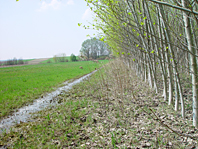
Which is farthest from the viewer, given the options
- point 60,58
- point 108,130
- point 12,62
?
point 60,58

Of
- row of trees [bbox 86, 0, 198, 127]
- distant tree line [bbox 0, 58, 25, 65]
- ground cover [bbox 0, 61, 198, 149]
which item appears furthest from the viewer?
distant tree line [bbox 0, 58, 25, 65]

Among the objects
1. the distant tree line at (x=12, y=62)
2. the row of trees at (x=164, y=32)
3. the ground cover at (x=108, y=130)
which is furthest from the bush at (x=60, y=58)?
the ground cover at (x=108, y=130)

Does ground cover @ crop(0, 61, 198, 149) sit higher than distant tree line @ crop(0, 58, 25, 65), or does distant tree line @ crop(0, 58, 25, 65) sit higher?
distant tree line @ crop(0, 58, 25, 65)

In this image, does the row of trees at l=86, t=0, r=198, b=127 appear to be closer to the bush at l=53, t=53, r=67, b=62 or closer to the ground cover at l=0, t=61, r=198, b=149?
the ground cover at l=0, t=61, r=198, b=149

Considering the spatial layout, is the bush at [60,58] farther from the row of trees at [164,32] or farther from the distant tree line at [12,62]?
the row of trees at [164,32]

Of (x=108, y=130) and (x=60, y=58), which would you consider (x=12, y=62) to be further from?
(x=108, y=130)

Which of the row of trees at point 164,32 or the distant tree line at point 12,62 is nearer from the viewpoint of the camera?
the row of trees at point 164,32

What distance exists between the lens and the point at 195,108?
3.78 metres

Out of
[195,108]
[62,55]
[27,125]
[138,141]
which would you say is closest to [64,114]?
[27,125]

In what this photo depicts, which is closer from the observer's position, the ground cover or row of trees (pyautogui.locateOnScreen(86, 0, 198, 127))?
row of trees (pyautogui.locateOnScreen(86, 0, 198, 127))

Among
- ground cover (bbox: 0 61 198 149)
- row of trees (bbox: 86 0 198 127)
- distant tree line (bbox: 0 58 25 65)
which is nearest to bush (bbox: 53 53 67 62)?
distant tree line (bbox: 0 58 25 65)

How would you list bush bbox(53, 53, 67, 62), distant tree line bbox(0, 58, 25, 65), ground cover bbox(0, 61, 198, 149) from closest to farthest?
ground cover bbox(0, 61, 198, 149) < distant tree line bbox(0, 58, 25, 65) < bush bbox(53, 53, 67, 62)

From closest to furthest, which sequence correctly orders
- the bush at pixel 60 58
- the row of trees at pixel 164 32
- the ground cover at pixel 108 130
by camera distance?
the row of trees at pixel 164 32 < the ground cover at pixel 108 130 < the bush at pixel 60 58

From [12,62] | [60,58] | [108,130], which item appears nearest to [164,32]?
[108,130]
